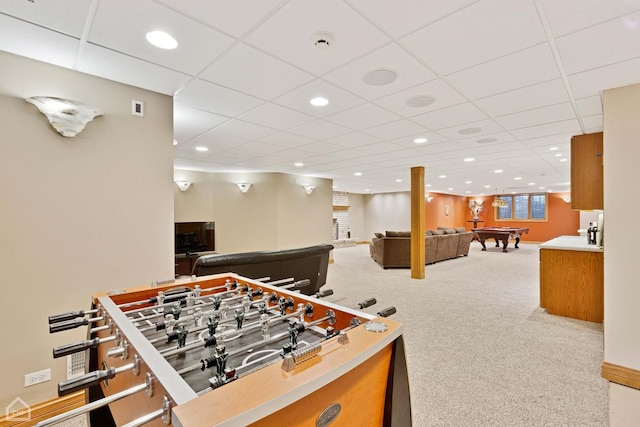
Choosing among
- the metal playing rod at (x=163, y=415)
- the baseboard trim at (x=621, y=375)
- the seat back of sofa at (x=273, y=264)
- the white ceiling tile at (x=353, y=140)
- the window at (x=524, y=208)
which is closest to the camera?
the metal playing rod at (x=163, y=415)

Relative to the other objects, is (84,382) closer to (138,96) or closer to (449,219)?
(138,96)

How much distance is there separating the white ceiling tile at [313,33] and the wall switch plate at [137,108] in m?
1.32

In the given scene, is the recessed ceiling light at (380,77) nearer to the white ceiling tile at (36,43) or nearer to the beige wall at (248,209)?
the white ceiling tile at (36,43)

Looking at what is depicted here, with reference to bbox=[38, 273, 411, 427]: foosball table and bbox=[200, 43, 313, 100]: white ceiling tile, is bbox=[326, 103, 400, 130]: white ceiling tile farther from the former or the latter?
bbox=[38, 273, 411, 427]: foosball table

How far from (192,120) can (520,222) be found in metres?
14.4

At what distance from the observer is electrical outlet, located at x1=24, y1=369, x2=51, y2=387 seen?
6.43ft

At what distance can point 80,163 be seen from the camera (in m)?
2.20

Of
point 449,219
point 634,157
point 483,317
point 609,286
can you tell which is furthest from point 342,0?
point 449,219

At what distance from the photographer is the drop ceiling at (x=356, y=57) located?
1.53m

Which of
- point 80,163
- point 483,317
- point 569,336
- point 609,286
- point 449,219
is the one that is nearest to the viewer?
Answer: point 80,163

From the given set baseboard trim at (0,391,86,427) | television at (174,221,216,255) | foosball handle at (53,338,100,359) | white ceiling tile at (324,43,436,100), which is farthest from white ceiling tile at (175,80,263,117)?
television at (174,221,216,255)

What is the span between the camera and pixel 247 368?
1.02 metres

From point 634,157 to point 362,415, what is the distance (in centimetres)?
303

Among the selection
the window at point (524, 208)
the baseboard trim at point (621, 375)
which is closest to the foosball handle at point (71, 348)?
the baseboard trim at point (621, 375)
